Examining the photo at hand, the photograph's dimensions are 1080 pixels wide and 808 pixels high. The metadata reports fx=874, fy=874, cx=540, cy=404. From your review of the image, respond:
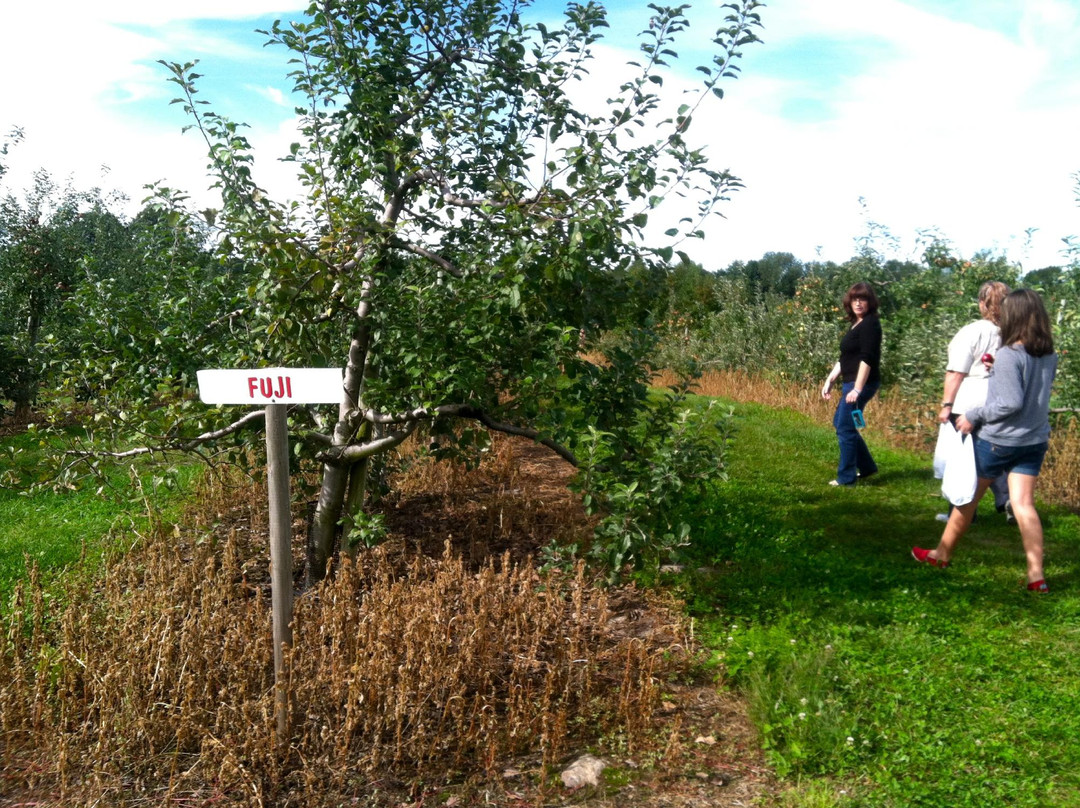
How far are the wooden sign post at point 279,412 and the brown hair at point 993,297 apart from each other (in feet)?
14.7

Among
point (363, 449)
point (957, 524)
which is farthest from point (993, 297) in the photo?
point (363, 449)

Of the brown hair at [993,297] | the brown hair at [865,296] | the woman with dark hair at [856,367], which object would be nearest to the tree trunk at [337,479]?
the brown hair at [993,297]

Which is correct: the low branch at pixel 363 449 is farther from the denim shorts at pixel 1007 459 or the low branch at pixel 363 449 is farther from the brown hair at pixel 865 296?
the brown hair at pixel 865 296

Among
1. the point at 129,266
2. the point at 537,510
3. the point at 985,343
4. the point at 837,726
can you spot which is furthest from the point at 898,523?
the point at 129,266

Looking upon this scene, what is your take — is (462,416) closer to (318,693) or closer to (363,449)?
(363,449)

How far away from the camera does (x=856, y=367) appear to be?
7238 millimetres

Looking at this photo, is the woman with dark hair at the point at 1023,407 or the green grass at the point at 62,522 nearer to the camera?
the woman with dark hair at the point at 1023,407

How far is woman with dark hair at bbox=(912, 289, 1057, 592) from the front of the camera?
4934mm

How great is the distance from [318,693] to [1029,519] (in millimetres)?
3952

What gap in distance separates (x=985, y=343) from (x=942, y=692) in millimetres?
2813

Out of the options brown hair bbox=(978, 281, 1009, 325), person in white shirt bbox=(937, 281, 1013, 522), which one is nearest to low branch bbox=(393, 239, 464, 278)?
person in white shirt bbox=(937, 281, 1013, 522)

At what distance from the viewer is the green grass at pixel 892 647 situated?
10.9 feet

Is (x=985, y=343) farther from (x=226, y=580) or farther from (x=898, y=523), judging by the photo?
(x=226, y=580)

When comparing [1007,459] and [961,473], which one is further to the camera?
[961,473]
